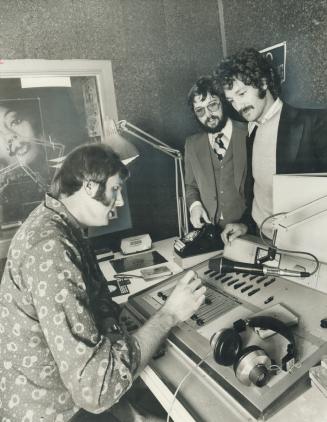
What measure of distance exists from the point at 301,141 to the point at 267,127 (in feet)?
0.70

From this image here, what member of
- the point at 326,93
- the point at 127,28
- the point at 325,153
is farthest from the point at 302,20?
the point at 127,28

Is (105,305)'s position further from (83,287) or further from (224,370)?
(224,370)

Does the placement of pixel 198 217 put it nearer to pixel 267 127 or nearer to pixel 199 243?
pixel 199 243

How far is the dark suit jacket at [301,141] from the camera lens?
49.7 inches

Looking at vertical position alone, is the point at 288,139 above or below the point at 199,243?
above

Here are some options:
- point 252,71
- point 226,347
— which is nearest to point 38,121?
point 252,71

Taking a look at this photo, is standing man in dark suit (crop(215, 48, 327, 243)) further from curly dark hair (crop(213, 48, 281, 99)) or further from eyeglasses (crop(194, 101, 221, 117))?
eyeglasses (crop(194, 101, 221, 117))

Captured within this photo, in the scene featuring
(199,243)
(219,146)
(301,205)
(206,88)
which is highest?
(206,88)

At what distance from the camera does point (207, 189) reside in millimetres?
1852

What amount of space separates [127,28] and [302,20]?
833mm

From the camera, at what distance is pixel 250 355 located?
649 millimetres

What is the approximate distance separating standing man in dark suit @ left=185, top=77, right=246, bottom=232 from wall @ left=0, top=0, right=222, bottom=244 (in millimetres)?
157

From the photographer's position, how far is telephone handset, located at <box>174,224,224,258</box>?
146 cm

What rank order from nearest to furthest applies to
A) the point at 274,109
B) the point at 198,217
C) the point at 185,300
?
the point at 185,300 < the point at 274,109 < the point at 198,217
